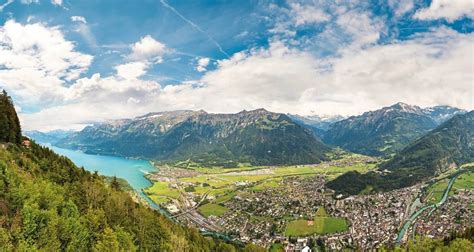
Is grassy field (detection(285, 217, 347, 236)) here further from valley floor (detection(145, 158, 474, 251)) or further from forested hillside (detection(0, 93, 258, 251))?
forested hillside (detection(0, 93, 258, 251))

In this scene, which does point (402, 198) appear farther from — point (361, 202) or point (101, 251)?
point (101, 251)

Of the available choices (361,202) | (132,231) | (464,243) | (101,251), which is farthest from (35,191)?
(361,202)

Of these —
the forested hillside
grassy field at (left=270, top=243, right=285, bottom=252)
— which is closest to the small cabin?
the forested hillside

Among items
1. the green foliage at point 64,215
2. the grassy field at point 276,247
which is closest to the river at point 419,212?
the grassy field at point 276,247

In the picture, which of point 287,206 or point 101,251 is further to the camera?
point 287,206

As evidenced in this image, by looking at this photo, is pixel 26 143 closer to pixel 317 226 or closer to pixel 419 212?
pixel 317 226

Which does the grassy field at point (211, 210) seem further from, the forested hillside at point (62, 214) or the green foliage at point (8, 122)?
the green foliage at point (8, 122)
